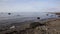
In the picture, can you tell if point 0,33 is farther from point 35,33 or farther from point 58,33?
point 58,33

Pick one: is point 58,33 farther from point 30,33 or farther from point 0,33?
point 0,33

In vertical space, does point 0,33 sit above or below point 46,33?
below

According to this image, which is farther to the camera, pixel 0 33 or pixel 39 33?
pixel 0 33

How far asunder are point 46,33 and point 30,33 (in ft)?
5.37

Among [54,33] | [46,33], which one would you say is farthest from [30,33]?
[54,33]

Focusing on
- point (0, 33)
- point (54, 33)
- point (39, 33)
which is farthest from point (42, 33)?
point (0, 33)

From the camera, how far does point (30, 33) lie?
12.7 m

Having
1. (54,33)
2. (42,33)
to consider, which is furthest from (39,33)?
(54,33)

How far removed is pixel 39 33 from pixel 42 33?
0.99 feet

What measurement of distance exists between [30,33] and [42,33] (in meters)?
1.25

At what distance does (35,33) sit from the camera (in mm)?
12469

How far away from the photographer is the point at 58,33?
1246cm

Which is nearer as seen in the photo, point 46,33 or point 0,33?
point 46,33

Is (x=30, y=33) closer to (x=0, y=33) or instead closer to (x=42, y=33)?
(x=42, y=33)
